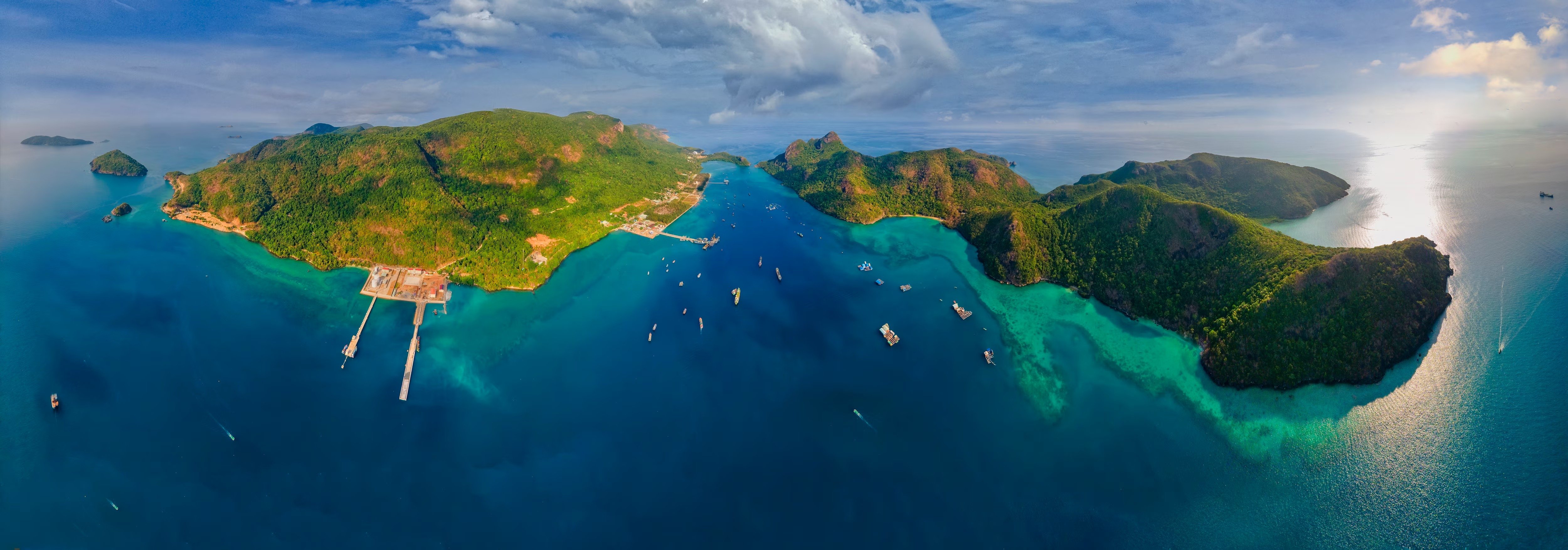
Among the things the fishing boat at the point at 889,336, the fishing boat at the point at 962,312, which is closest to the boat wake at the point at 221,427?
the fishing boat at the point at 889,336

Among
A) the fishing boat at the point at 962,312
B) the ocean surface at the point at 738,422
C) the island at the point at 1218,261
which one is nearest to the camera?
the ocean surface at the point at 738,422

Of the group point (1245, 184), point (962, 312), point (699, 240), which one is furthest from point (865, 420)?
point (1245, 184)

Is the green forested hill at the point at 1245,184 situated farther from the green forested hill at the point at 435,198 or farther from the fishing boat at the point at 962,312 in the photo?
the green forested hill at the point at 435,198

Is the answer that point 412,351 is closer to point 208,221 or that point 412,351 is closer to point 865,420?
point 865,420

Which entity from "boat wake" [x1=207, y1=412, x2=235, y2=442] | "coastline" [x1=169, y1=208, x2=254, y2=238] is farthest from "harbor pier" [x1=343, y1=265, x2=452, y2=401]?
"coastline" [x1=169, y1=208, x2=254, y2=238]

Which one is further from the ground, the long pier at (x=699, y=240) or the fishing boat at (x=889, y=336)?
the long pier at (x=699, y=240)

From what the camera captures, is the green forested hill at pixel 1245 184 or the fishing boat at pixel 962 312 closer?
the fishing boat at pixel 962 312
